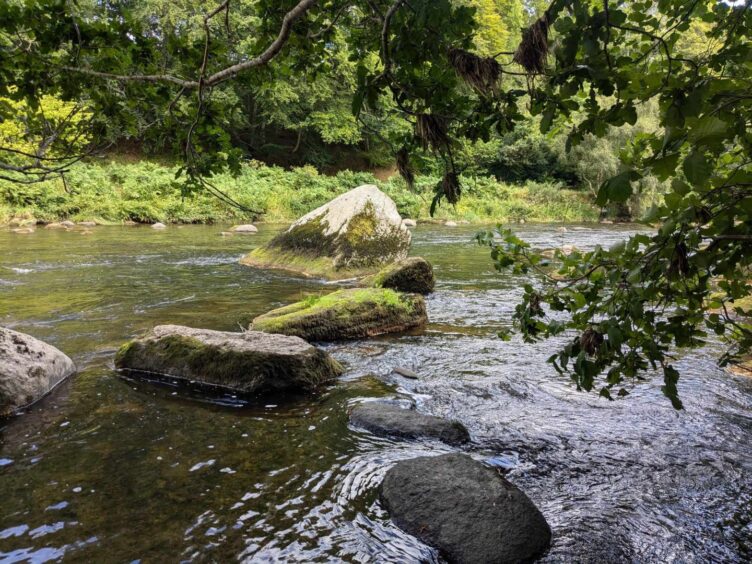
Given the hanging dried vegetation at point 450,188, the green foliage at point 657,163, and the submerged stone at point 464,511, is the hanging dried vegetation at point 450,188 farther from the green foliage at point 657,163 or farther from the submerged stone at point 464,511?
the submerged stone at point 464,511

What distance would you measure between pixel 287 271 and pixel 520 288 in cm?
530

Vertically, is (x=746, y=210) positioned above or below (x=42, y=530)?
above

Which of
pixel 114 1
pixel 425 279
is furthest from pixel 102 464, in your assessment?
pixel 114 1

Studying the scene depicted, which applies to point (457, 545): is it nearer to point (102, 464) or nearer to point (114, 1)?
point (102, 464)

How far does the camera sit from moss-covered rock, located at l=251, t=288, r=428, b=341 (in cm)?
703

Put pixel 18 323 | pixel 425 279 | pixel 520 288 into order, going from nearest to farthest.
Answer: pixel 18 323, pixel 425 279, pixel 520 288

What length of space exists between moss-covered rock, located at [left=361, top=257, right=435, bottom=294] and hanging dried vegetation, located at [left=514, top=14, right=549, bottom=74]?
26.1 feet

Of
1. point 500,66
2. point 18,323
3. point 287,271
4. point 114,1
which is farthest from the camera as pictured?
point 114,1

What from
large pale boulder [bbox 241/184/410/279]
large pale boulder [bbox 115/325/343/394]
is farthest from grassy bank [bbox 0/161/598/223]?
large pale boulder [bbox 115/325/343/394]

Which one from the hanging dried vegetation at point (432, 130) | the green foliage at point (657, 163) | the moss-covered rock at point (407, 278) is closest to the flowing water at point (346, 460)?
the green foliage at point (657, 163)

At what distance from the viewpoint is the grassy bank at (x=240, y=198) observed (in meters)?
21.8

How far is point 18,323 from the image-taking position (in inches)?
285

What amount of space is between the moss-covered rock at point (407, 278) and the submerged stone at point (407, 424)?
5379mm

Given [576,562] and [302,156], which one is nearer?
[576,562]
